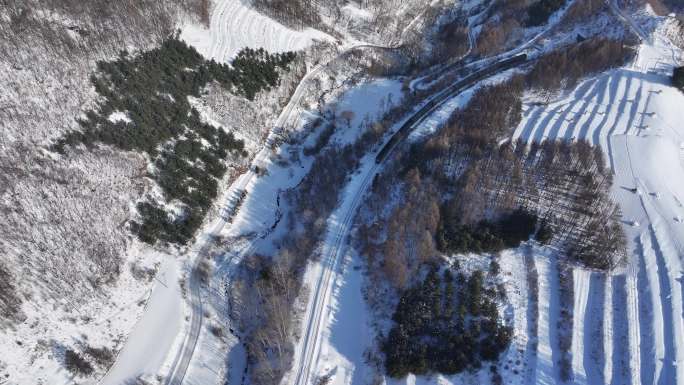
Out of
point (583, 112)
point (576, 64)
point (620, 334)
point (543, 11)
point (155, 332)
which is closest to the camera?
point (620, 334)

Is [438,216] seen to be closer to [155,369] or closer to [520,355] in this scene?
[520,355]

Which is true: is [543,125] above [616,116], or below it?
below

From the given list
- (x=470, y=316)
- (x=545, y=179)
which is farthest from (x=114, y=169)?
(x=545, y=179)

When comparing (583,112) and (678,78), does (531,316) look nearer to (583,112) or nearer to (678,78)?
(583,112)

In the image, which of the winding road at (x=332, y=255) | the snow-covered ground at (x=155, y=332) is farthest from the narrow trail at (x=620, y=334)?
the snow-covered ground at (x=155, y=332)

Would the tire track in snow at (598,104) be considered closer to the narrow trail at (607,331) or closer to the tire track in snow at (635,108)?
the tire track in snow at (635,108)

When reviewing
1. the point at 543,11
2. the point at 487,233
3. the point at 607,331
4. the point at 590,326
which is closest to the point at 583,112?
the point at 487,233
